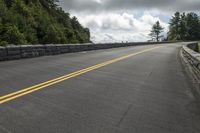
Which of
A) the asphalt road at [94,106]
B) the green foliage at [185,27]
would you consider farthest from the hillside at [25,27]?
the green foliage at [185,27]

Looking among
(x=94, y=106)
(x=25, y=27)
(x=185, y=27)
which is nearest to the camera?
(x=94, y=106)

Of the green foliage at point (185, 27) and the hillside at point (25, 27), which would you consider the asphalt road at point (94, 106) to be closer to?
the hillside at point (25, 27)

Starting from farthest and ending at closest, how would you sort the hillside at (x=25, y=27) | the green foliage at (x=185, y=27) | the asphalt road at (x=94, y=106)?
the green foliage at (x=185, y=27), the hillside at (x=25, y=27), the asphalt road at (x=94, y=106)

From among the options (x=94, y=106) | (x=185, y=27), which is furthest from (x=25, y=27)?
(x=185, y=27)

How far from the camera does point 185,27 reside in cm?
12712

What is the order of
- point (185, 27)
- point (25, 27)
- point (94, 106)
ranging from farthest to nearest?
point (185, 27) < point (25, 27) < point (94, 106)

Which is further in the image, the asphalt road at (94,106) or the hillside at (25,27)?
the hillside at (25,27)

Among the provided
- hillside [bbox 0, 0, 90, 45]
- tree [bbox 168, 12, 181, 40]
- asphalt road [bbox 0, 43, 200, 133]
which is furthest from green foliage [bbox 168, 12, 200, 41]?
asphalt road [bbox 0, 43, 200, 133]

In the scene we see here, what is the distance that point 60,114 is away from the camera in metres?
5.07

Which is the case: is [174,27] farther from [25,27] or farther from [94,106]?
[94,106]

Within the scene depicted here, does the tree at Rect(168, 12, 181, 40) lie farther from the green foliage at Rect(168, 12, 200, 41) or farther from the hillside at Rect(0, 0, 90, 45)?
the hillside at Rect(0, 0, 90, 45)

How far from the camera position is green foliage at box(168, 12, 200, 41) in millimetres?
125312

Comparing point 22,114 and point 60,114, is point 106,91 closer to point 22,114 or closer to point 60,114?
point 60,114

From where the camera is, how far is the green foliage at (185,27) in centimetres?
12531
